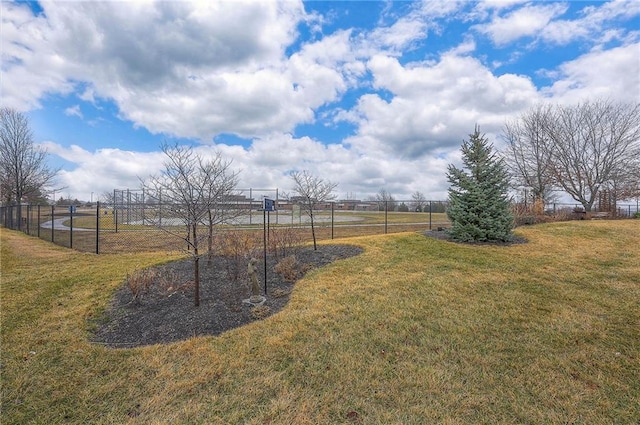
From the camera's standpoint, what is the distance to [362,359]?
3.19 metres

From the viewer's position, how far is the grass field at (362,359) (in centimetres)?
245

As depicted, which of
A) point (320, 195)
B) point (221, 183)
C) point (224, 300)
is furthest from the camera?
point (320, 195)

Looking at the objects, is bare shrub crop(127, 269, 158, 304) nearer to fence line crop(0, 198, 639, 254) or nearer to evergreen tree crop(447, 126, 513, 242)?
fence line crop(0, 198, 639, 254)

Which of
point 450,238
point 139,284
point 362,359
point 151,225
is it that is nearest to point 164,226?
point 151,225

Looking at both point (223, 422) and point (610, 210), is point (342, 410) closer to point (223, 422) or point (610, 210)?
point (223, 422)

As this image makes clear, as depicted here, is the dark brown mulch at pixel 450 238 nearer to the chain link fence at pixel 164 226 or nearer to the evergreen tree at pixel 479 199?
the evergreen tree at pixel 479 199

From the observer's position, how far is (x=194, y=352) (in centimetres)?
329

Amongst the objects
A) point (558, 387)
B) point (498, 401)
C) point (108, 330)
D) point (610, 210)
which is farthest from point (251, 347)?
point (610, 210)

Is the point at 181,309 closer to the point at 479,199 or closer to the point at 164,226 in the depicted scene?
the point at 164,226

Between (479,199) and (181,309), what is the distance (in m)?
8.42

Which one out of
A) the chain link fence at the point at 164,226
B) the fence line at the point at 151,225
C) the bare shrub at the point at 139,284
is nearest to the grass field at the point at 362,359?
the bare shrub at the point at 139,284

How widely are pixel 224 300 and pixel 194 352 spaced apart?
155 cm

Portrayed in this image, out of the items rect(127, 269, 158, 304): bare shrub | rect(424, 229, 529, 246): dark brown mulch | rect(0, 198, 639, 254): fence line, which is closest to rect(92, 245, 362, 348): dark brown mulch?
rect(127, 269, 158, 304): bare shrub

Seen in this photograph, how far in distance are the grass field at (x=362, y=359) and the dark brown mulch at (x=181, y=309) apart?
0.79 feet
